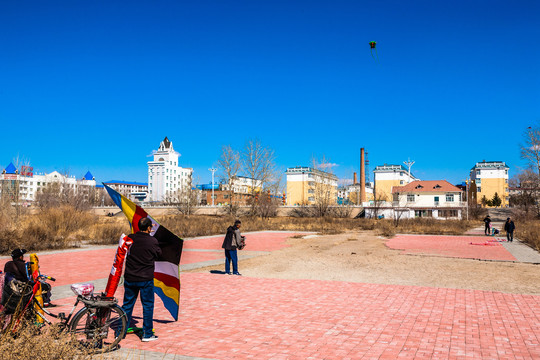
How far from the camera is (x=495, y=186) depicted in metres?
104

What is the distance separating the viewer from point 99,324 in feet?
18.2

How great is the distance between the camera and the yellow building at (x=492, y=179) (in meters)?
103

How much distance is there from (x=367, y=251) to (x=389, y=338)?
13.9 metres

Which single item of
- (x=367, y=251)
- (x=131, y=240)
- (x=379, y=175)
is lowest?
(x=367, y=251)

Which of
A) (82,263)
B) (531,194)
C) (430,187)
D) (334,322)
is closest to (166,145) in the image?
(430,187)

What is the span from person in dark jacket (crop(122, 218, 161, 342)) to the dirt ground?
22.4ft

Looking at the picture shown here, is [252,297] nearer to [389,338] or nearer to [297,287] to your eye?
[297,287]

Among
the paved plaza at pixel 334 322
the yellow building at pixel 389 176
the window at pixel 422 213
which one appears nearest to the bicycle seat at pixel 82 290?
the paved plaza at pixel 334 322

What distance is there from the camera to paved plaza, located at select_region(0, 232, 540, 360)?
5789mm

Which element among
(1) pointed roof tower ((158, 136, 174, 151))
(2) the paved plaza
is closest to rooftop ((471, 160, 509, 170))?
(1) pointed roof tower ((158, 136, 174, 151))

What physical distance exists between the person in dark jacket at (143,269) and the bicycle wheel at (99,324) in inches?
10.2

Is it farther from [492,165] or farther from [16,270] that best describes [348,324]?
[492,165]

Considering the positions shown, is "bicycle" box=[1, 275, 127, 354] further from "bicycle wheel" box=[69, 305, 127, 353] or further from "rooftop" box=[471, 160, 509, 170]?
"rooftop" box=[471, 160, 509, 170]

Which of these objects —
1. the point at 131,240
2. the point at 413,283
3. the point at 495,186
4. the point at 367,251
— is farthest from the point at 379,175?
the point at 131,240
